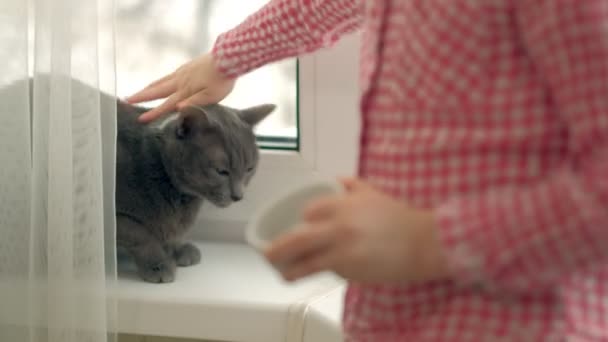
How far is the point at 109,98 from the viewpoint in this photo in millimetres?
809

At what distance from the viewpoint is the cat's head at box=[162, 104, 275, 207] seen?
35.5 inches

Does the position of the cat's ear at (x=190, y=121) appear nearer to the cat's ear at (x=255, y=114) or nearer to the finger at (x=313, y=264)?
the cat's ear at (x=255, y=114)

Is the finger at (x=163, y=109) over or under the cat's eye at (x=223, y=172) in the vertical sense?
over

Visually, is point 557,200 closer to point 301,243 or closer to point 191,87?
point 301,243

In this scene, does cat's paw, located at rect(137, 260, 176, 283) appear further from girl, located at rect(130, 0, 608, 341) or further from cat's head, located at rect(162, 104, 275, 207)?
girl, located at rect(130, 0, 608, 341)

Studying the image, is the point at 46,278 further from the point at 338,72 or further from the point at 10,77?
the point at 338,72

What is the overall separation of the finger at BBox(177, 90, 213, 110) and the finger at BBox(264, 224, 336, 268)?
389 millimetres

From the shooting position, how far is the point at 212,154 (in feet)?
2.98

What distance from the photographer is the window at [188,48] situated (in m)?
1.02

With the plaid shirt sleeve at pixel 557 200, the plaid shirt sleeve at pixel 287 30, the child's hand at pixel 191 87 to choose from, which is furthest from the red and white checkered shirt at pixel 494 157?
the child's hand at pixel 191 87

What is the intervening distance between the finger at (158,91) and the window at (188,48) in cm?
15

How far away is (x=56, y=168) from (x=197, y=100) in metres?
0.17

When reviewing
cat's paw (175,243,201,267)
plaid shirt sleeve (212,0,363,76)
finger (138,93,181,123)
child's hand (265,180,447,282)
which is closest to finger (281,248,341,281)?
child's hand (265,180,447,282)

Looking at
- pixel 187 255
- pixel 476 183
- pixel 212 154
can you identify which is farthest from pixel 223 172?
pixel 476 183
